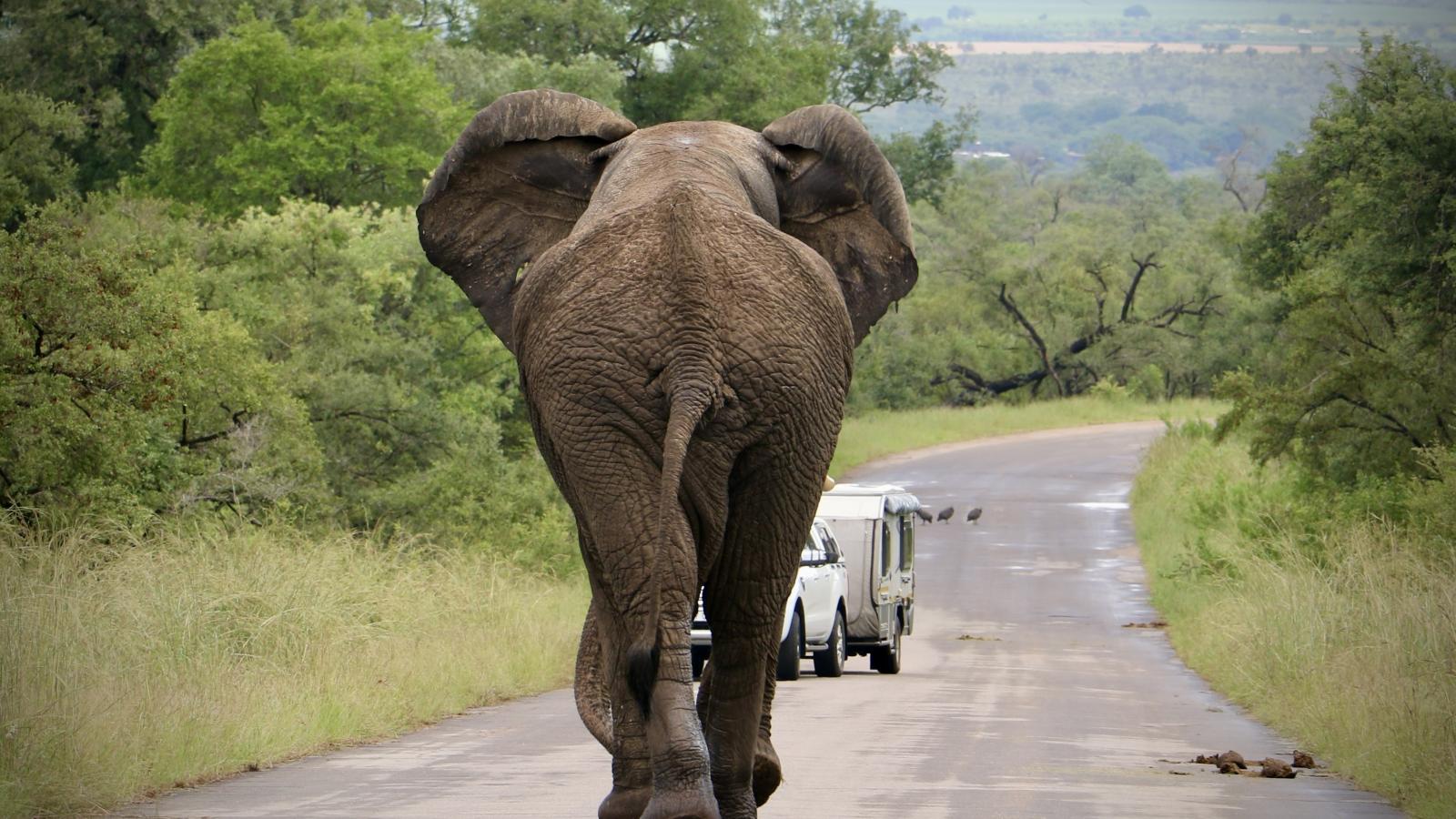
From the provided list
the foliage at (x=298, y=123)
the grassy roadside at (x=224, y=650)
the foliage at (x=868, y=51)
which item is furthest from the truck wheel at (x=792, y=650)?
the foliage at (x=868, y=51)

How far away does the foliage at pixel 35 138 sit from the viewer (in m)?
37.5

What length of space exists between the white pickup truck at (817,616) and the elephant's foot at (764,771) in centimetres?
1169

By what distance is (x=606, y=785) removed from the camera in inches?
424

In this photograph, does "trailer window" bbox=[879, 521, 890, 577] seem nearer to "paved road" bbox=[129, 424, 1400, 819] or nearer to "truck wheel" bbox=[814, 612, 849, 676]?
"paved road" bbox=[129, 424, 1400, 819]

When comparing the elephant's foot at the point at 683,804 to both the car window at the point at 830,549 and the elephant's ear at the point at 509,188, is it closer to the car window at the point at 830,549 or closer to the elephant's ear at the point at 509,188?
the elephant's ear at the point at 509,188

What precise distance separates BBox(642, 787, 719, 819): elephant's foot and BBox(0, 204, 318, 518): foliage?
11.1 meters

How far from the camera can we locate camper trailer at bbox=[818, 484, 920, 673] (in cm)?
2138

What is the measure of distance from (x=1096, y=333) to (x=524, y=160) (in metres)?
66.3

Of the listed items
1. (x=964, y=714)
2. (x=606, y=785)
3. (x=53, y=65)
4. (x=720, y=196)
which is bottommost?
(x=964, y=714)

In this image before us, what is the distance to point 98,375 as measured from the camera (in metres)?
15.6

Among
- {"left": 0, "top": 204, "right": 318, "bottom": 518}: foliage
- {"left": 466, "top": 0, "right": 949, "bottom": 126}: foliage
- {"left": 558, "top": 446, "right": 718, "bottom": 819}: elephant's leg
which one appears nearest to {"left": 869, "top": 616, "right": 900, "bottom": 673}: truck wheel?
{"left": 0, "top": 204, "right": 318, "bottom": 518}: foliage

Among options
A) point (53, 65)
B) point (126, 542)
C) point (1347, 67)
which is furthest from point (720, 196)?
point (53, 65)

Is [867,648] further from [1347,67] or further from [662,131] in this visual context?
[662,131]

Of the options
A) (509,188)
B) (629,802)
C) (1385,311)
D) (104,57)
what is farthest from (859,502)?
(104,57)
